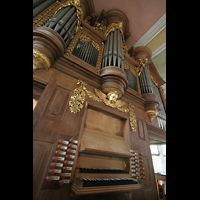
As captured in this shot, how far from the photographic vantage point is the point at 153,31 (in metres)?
5.64

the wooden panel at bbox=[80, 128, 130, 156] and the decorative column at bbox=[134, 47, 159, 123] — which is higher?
the decorative column at bbox=[134, 47, 159, 123]

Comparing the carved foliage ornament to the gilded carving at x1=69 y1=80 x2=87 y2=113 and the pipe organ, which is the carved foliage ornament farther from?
the pipe organ

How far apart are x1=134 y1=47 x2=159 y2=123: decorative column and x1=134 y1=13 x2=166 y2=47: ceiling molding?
4.25 ft

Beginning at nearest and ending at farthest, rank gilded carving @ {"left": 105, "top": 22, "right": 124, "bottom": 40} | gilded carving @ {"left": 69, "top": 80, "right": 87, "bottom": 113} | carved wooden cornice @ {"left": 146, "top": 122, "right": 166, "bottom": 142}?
gilded carving @ {"left": 69, "top": 80, "right": 87, "bottom": 113}, carved wooden cornice @ {"left": 146, "top": 122, "right": 166, "bottom": 142}, gilded carving @ {"left": 105, "top": 22, "right": 124, "bottom": 40}

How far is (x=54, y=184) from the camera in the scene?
1.38 metres

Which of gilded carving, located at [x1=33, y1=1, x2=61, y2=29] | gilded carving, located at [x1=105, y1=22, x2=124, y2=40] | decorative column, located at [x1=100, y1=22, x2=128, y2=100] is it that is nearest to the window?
decorative column, located at [x1=100, y1=22, x2=128, y2=100]

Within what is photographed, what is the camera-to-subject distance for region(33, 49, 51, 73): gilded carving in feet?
5.98

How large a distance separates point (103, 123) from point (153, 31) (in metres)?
6.12

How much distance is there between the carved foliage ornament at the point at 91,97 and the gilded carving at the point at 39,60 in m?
0.75

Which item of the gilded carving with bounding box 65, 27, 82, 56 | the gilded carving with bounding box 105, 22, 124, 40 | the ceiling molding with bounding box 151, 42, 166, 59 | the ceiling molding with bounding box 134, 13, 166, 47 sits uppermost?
the ceiling molding with bounding box 134, 13, 166, 47

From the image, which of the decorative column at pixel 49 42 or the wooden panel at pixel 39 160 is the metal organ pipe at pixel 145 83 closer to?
the decorative column at pixel 49 42

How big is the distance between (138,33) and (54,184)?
7159 millimetres

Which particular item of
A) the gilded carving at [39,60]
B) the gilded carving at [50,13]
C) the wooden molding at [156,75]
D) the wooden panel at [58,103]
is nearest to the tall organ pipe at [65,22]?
the gilded carving at [50,13]

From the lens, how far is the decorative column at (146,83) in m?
3.66
